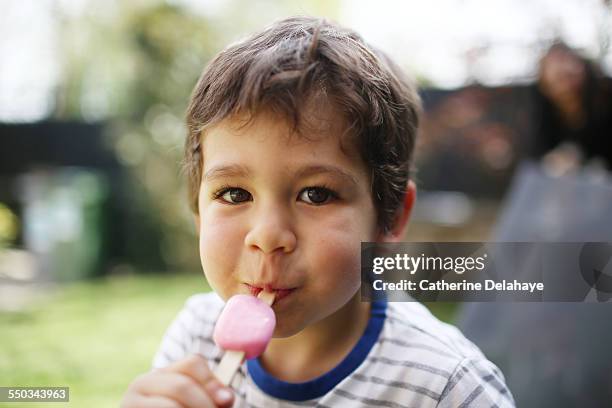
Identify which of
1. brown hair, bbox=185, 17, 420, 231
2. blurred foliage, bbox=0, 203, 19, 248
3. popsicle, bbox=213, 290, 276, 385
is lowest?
blurred foliage, bbox=0, 203, 19, 248

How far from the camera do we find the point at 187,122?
1.09m

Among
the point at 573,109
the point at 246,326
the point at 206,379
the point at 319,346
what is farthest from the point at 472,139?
the point at 206,379

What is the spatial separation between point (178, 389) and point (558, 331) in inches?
55.4

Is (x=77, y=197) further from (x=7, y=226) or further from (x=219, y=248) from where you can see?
(x=219, y=248)

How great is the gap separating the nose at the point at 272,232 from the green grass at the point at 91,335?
67 cm

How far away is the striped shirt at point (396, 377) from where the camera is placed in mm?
945

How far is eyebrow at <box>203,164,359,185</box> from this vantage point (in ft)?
2.89

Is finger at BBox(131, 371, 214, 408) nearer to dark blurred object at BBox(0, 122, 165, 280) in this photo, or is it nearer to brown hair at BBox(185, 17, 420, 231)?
brown hair at BBox(185, 17, 420, 231)

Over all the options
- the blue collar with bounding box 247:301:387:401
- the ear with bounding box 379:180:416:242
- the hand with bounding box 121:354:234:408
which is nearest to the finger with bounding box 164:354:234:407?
the hand with bounding box 121:354:234:408

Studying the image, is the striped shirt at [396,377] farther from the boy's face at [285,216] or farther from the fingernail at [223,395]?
the fingernail at [223,395]

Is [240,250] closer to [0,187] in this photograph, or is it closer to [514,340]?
[514,340]

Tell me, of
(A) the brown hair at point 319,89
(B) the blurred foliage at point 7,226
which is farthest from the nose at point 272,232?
(B) the blurred foliage at point 7,226

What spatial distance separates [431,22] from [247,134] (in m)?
3.16

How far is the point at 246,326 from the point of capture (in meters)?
0.84
